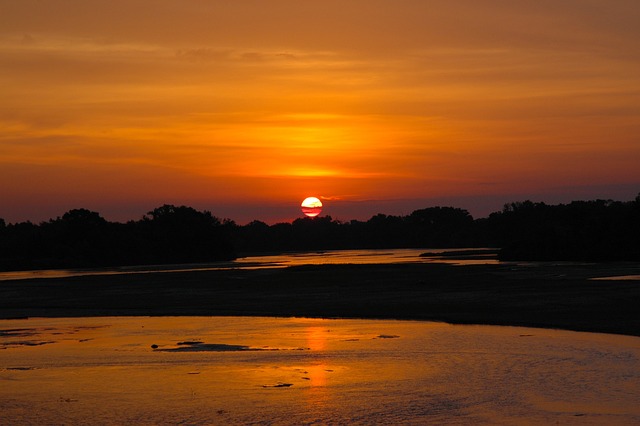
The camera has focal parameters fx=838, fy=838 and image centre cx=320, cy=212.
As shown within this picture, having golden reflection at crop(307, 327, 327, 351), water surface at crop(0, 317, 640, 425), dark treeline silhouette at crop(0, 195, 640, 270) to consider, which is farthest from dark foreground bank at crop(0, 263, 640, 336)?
dark treeline silhouette at crop(0, 195, 640, 270)

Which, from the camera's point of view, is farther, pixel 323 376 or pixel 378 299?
pixel 378 299

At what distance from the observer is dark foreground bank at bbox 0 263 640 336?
36.0 metres

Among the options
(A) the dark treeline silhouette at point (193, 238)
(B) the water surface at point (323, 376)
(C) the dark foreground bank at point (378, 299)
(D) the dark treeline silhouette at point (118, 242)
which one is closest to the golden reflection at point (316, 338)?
(B) the water surface at point (323, 376)

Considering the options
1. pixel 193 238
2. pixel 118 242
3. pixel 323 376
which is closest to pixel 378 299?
pixel 323 376

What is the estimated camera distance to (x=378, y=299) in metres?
46.2

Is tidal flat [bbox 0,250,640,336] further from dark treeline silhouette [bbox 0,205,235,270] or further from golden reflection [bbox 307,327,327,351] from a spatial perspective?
dark treeline silhouette [bbox 0,205,235,270]

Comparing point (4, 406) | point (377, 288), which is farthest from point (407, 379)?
point (377, 288)

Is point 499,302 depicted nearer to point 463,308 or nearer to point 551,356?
point 463,308

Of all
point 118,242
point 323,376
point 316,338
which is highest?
point 118,242

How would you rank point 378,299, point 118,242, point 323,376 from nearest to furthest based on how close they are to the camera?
point 323,376 < point 378,299 < point 118,242

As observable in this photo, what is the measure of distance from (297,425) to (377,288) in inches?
1483

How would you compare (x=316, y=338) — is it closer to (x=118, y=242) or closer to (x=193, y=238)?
(x=118, y=242)

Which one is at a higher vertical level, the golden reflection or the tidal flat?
the tidal flat

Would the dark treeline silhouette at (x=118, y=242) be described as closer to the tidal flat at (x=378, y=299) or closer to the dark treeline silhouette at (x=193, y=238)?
the dark treeline silhouette at (x=193, y=238)
